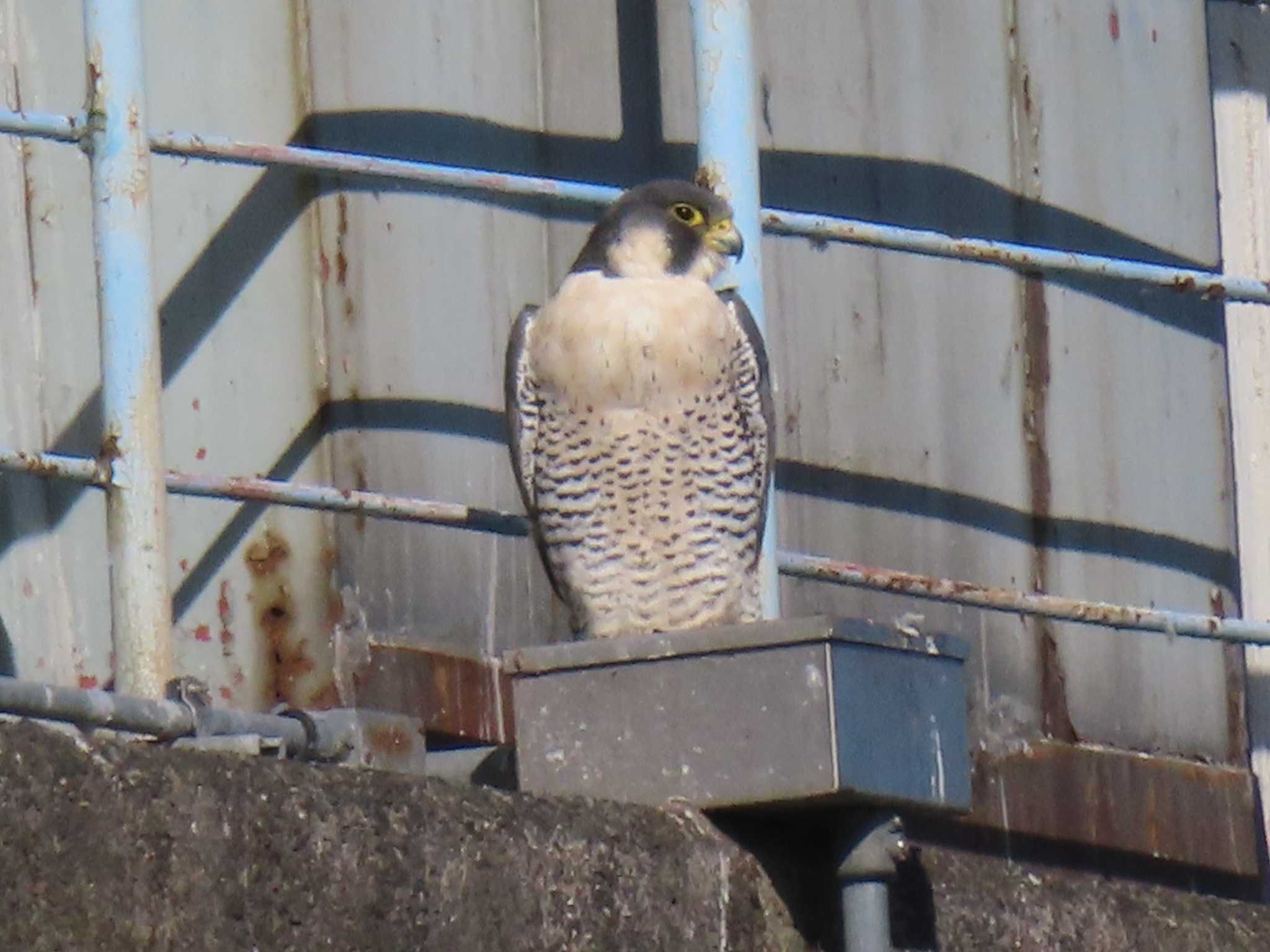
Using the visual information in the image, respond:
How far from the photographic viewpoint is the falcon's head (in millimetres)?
4629

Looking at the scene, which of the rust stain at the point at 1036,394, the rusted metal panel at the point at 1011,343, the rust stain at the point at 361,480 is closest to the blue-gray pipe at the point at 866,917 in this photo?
the rust stain at the point at 361,480

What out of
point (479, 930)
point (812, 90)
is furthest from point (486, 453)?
point (479, 930)

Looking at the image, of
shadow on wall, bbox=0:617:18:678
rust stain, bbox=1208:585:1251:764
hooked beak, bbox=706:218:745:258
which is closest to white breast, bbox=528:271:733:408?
hooked beak, bbox=706:218:745:258

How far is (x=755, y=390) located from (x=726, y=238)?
477 mm

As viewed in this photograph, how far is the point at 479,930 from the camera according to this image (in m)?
2.97

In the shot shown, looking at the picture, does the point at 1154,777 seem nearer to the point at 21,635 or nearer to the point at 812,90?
the point at 812,90

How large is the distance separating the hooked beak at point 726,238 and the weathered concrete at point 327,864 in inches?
44.6

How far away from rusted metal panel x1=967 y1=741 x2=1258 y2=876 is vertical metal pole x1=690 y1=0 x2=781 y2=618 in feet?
4.76

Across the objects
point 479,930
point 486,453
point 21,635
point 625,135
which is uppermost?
point 625,135

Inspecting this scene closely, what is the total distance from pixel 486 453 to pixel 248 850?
2298mm

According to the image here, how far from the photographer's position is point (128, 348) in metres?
3.62

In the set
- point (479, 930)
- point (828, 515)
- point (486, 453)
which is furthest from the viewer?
point (828, 515)

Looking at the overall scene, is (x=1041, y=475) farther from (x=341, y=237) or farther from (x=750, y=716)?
(x=750, y=716)

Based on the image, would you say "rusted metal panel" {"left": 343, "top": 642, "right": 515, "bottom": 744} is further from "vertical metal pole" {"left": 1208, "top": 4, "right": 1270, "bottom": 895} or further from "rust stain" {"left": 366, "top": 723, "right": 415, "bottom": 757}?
→ "vertical metal pole" {"left": 1208, "top": 4, "right": 1270, "bottom": 895}
